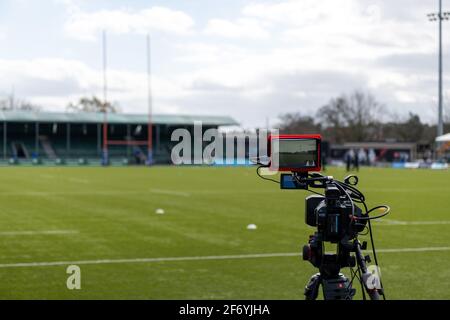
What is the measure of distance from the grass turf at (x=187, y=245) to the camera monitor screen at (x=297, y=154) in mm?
4063

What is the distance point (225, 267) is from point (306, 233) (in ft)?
Answer: 11.8

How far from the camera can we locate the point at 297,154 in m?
3.02

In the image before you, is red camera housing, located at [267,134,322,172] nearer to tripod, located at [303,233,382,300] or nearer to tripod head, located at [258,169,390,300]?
tripod head, located at [258,169,390,300]

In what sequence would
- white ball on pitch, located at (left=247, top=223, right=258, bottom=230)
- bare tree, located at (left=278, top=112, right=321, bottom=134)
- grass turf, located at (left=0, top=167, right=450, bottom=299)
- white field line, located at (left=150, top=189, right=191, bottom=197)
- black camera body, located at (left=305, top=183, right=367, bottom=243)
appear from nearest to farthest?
black camera body, located at (left=305, top=183, right=367, bottom=243), grass turf, located at (left=0, top=167, right=450, bottom=299), white ball on pitch, located at (left=247, top=223, right=258, bottom=230), white field line, located at (left=150, top=189, right=191, bottom=197), bare tree, located at (left=278, top=112, right=321, bottom=134)

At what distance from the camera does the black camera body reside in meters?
2.94

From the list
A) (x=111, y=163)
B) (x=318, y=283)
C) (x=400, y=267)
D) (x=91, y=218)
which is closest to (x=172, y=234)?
(x=91, y=218)

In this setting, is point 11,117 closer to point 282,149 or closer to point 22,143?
point 22,143

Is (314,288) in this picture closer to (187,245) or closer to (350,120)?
(187,245)

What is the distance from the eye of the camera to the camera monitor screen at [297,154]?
2.96 m

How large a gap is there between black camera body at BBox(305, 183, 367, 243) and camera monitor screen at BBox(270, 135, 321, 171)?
4.8 inches

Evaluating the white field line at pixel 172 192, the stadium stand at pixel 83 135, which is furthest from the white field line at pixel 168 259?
the stadium stand at pixel 83 135

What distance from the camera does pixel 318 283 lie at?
3.24 metres

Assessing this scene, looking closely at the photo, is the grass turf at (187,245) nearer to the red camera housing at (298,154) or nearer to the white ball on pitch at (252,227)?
the white ball on pitch at (252,227)

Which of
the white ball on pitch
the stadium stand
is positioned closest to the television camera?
the white ball on pitch
